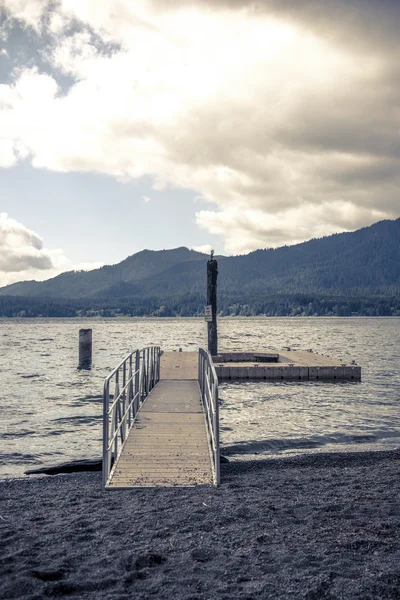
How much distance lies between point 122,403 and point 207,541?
5.38m

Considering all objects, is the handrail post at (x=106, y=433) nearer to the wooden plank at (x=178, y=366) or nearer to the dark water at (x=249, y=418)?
the dark water at (x=249, y=418)

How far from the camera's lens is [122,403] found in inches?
444

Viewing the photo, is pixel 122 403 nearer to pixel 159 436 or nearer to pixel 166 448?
pixel 159 436

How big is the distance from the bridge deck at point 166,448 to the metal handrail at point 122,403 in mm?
190

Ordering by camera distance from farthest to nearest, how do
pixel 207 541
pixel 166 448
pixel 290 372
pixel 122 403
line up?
pixel 290 372 → pixel 122 403 → pixel 166 448 → pixel 207 541

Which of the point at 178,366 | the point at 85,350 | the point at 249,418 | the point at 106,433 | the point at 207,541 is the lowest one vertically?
the point at 249,418

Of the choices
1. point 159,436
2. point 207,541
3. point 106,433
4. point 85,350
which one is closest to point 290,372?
point 159,436

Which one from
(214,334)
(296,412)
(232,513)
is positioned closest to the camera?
(232,513)

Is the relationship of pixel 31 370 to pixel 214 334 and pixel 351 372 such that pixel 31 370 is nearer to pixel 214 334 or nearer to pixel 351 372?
pixel 214 334

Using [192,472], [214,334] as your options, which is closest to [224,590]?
[192,472]

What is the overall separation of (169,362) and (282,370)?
5.75 meters

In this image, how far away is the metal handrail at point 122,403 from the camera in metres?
8.67

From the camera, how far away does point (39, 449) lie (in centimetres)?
1460

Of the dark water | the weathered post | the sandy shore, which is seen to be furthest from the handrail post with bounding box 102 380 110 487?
the weathered post
